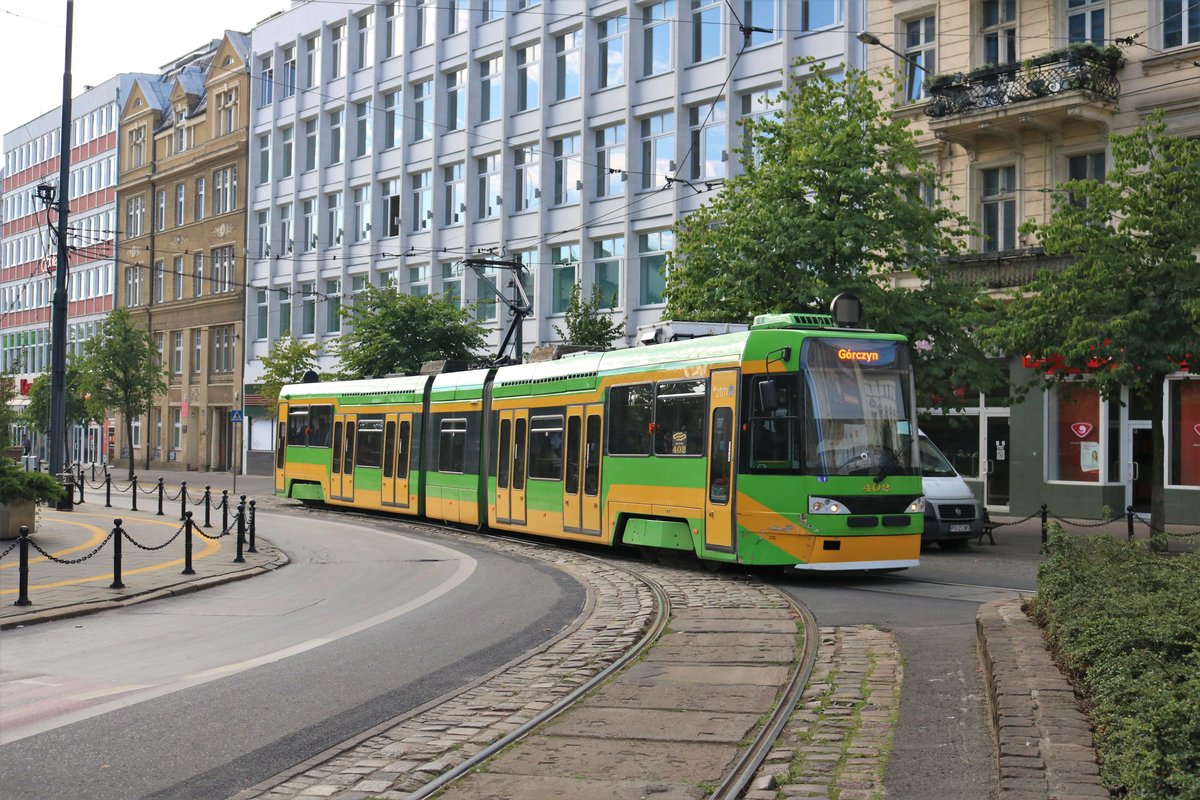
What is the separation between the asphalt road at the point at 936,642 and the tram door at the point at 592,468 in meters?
3.64

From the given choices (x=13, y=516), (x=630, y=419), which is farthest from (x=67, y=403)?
(x=630, y=419)

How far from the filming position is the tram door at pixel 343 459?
30.9 m

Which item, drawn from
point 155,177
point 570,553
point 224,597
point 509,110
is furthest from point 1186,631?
point 155,177

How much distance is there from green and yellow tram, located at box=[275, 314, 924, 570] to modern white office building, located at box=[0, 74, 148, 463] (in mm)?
52877

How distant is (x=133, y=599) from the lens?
47.7 ft

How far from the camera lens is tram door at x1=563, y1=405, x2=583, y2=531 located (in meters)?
20.1

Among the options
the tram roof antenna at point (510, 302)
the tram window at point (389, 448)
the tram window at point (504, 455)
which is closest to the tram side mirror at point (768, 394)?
the tram window at point (504, 455)

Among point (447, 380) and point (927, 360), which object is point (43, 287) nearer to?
point (447, 380)

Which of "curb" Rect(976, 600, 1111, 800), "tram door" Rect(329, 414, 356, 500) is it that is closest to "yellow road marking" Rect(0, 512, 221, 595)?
"tram door" Rect(329, 414, 356, 500)

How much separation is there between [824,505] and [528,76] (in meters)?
32.9

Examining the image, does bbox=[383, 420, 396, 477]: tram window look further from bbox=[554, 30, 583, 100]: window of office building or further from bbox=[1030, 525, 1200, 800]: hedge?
bbox=[1030, 525, 1200, 800]: hedge

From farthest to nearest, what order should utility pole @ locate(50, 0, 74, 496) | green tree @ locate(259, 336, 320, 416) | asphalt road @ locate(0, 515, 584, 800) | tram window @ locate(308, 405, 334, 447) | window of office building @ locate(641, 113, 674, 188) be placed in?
green tree @ locate(259, 336, 320, 416), window of office building @ locate(641, 113, 674, 188), tram window @ locate(308, 405, 334, 447), utility pole @ locate(50, 0, 74, 496), asphalt road @ locate(0, 515, 584, 800)

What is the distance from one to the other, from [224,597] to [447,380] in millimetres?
11478

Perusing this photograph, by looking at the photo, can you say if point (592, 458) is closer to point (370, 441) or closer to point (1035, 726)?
point (370, 441)
